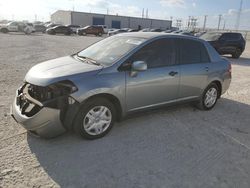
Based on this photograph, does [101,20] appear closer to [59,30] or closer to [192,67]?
[59,30]

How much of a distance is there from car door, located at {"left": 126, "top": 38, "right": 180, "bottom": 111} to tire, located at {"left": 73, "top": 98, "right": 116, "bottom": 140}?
0.40 m

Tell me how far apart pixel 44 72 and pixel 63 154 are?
4.18ft

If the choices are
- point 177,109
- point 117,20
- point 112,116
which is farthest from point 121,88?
point 117,20

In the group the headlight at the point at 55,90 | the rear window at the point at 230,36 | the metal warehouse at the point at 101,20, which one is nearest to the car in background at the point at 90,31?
the metal warehouse at the point at 101,20

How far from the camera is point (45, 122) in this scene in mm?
3420

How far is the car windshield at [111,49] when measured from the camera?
4144 mm

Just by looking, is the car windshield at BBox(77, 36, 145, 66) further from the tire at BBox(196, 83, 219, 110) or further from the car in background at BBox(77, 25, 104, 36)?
the car in background at BBox(77, 25, 104, 36)

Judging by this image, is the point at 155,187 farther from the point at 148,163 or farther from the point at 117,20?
the point at 117,20

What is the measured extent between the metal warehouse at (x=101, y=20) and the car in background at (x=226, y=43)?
57.6m

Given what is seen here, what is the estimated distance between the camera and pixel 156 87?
4426mm

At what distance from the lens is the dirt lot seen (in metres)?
2.96

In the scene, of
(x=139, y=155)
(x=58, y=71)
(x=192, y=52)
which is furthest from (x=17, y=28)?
(x=139, y=155)

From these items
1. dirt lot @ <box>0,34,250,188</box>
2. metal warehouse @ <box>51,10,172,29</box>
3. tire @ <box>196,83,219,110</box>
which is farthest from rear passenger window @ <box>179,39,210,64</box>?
metal warehouse @ <box>51,10,172,29</box>

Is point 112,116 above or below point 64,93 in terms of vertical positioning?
below
